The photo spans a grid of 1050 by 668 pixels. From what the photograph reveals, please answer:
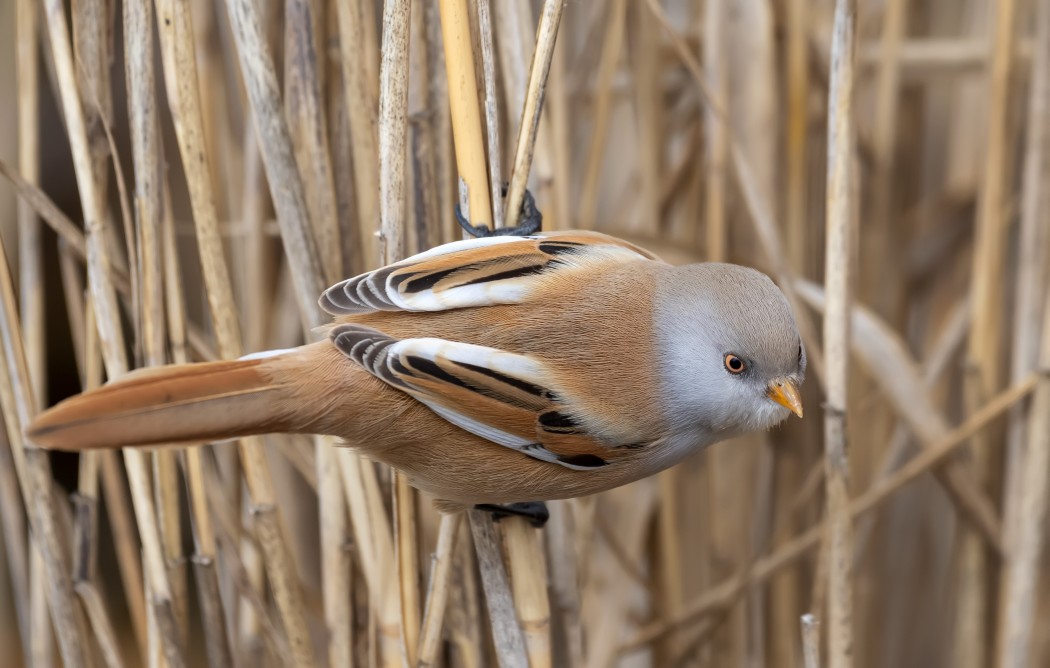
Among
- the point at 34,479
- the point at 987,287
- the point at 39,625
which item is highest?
the point at 987,287

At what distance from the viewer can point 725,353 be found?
1.49 m

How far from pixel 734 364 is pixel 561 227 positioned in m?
A: 0.41

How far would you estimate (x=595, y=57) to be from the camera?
2340 mm

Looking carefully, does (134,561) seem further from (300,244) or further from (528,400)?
(528,400)

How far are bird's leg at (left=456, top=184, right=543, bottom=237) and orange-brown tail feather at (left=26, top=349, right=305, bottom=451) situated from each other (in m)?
0.33

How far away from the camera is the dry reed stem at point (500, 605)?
4.70ft

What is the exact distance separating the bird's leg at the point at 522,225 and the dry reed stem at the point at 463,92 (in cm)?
7

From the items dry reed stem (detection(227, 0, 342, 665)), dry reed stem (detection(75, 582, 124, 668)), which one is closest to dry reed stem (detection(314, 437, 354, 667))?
dry reed stem (detection(227, 0, 342, 665))

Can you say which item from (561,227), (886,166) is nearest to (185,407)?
(561,227)

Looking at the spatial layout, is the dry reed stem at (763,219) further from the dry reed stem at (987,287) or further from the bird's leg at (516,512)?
the bird's leg at (516,512)

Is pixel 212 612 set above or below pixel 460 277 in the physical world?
below

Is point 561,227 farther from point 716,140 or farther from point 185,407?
point 185,407

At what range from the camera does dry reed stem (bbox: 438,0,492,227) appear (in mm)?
1319

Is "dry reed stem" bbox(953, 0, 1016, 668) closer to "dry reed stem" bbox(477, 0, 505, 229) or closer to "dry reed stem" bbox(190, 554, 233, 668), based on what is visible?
"dry reed stem" bbox(477, 0, 505, 229)
